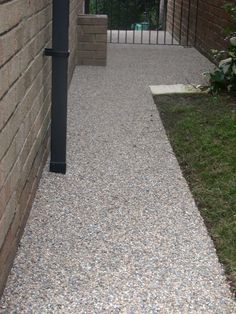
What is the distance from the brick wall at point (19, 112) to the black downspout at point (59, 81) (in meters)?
0.09

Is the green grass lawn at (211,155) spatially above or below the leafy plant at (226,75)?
below

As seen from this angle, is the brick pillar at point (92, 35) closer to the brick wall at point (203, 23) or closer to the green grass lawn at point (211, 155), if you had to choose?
the brick wall at point (203, 23)

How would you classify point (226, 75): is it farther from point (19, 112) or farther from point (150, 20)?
point (150, 20)

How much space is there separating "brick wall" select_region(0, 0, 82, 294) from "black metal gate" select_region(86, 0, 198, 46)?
31.4 ft

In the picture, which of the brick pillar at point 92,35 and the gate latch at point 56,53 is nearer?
the gate latch at point 56,53

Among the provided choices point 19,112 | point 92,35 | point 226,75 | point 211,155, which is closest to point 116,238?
point 19,112

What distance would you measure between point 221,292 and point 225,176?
6.24ft

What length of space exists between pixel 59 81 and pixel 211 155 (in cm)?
155

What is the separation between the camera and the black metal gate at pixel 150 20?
14.7 meters

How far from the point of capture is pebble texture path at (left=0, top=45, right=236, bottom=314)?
10.4 feet

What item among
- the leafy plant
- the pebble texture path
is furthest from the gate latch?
the leafy plant

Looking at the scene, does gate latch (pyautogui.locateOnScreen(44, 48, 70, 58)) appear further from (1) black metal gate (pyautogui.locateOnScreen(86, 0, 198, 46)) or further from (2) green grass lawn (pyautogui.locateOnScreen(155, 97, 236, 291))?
(1) black metal gate (pyautogui.locateOnScreen(86, 0, 198, 46))

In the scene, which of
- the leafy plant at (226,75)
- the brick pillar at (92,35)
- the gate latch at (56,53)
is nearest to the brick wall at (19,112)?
the gate latch at (56,53)

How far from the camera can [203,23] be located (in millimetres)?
12727
